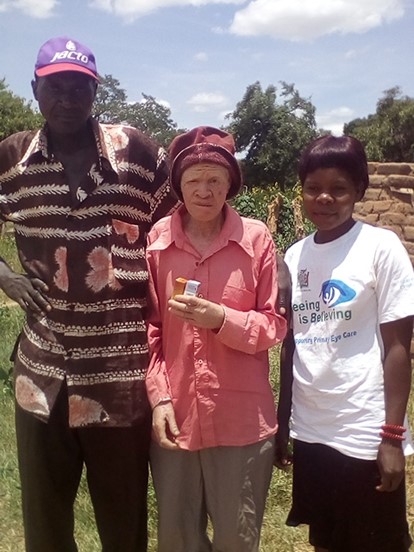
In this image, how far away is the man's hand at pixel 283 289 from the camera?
2057 mm

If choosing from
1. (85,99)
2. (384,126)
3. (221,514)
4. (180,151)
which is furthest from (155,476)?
(384,126)

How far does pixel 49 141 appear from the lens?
2.09m

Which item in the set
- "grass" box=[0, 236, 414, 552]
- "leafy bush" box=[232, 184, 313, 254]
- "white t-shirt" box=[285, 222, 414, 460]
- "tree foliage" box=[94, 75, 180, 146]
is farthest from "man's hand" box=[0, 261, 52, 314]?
"tree foliage" box=[94, 75, 180, 146]

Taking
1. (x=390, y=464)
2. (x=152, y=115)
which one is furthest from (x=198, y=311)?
(x=152, y=115)

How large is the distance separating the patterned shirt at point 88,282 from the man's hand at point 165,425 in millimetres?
113

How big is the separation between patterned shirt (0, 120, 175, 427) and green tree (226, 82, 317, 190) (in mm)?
24109

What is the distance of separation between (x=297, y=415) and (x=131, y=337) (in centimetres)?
58

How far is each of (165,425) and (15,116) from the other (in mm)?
17883

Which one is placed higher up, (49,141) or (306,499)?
(49,141)

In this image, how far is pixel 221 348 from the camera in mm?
1978

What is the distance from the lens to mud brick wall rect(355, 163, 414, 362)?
4.62 meters

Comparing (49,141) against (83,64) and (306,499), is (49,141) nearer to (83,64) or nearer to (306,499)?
(83,64)

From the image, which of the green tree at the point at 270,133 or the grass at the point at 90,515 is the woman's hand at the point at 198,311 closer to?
the grass at the point at 90,515

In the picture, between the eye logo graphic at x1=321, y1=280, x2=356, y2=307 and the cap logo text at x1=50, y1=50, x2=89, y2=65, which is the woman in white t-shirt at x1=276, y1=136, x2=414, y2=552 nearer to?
the eye logo graphic at x1=321, y1=280, x2=356, y2=307
